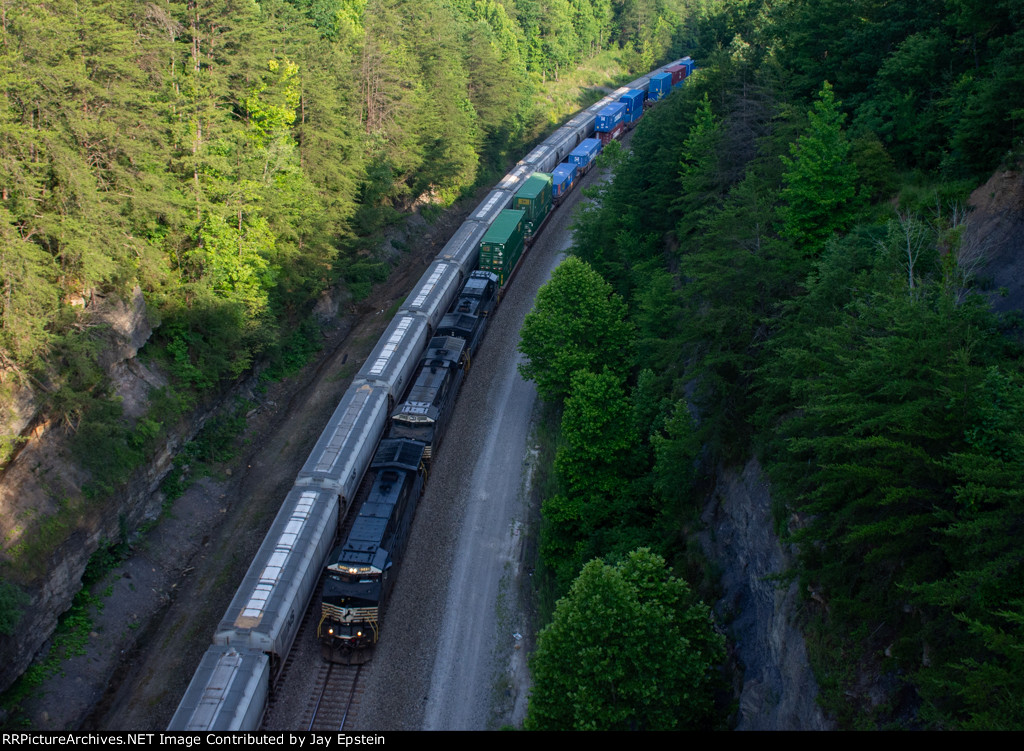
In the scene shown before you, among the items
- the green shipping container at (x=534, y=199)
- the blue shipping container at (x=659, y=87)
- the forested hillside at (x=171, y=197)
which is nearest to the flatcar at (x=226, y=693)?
the forested hillside at (x=171, y=197)

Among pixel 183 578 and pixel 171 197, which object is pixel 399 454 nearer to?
pixel 183 578

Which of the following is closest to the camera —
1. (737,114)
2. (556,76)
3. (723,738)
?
(723,738)

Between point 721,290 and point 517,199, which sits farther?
point 517,199

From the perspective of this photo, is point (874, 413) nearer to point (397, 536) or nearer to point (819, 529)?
point (819, 529)

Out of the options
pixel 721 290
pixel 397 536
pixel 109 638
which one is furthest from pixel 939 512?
pixel 109 638

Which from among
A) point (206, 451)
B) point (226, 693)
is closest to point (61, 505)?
point (206, 451)

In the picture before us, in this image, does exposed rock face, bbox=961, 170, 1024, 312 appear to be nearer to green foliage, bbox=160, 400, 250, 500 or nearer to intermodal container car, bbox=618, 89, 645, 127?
green foliage, bbox=160, 400, 250, 500
